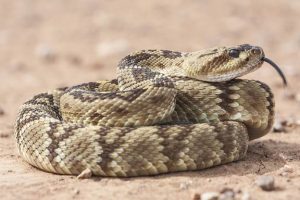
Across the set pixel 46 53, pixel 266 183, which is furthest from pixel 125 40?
pixel 266 183

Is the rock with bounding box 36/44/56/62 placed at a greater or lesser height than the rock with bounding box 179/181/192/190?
greater

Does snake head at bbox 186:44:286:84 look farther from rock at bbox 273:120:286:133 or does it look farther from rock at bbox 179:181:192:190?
rock at bbox 273:120:286:133

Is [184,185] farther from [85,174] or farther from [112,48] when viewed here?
[112,48]

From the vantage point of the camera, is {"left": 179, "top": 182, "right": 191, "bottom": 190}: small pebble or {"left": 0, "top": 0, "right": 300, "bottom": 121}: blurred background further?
{"left": 0, "top": 0, "right": 300, "bottom": 121}: blurred background

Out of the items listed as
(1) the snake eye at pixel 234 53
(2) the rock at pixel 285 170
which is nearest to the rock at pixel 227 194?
(2) the rock at pixel 285 170

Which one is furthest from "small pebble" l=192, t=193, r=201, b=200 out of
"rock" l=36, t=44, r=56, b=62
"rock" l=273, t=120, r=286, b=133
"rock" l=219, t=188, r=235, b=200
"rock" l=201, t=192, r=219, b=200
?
"rock" l=36, t=44, r=56, b=62

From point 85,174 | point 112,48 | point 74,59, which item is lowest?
point 85,174
